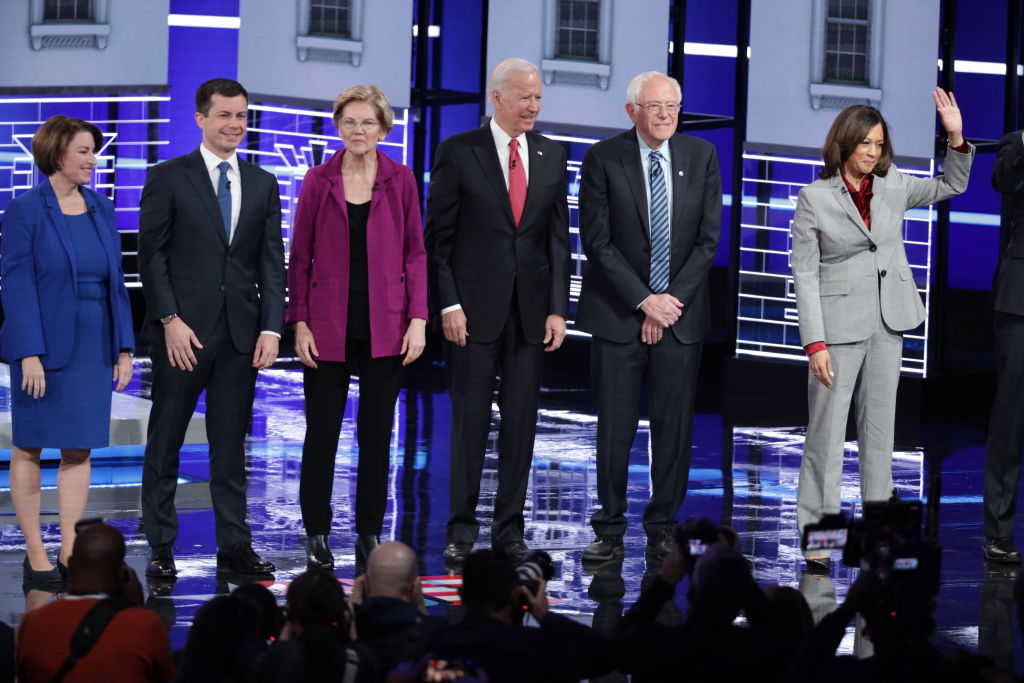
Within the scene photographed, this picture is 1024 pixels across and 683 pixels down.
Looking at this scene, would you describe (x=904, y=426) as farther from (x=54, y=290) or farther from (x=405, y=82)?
(x=54, y=290)

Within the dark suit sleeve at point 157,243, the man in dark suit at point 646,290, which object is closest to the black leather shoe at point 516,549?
the man in dark suit at point 646,290

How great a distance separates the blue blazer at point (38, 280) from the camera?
15.4ft

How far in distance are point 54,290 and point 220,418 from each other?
2.09 feet

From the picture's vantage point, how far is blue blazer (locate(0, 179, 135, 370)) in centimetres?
470

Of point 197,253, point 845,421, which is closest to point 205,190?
point 197,253

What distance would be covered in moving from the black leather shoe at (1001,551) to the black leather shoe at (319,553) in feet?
7.25

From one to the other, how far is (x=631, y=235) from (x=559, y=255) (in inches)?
10.1

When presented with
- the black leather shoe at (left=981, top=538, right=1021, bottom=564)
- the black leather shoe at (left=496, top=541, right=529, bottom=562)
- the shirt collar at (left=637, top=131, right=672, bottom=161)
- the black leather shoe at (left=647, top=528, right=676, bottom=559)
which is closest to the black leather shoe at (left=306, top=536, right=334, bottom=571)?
the black leather shoe at (left=496, top=541, right=529, bottom=562)

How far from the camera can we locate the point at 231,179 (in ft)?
16.1

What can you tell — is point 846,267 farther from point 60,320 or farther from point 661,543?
point 60,320

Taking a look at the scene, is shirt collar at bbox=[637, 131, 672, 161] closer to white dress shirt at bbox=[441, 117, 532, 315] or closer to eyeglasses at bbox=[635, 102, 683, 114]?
eyeglasses at bbox=[635, 102, 683, 114]

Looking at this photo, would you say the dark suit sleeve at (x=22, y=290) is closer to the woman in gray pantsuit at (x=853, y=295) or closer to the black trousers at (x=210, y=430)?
the black trousers at (x=210, y=430)

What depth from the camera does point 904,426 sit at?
29.2 feet

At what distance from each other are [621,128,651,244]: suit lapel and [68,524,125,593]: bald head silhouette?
2695 millimetres
